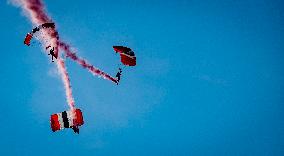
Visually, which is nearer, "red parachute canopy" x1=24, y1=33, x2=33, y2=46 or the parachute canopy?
"red parachute canopy" x1=24, y1=33, x2=33, y2=46

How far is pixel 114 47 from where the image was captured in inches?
1567

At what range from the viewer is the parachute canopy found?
4122 cm

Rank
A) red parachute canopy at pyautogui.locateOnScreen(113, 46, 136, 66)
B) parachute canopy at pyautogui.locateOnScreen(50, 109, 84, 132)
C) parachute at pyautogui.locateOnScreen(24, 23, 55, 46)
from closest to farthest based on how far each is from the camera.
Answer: parachute at pyautogui.locateOnScreen(24, 23, 55, 46), red parachute canopy at pyautogui.locateOnScreen(113, 46, 136, 66), parachute canopy at pyautogui.locateOnScreen(50, 109, 84, 132)

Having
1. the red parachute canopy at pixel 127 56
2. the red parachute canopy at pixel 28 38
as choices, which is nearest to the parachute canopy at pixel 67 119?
the red parachute canopy at pixel 127 56

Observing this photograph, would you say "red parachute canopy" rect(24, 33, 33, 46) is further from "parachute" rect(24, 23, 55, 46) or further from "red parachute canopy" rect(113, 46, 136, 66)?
"red parachute canopy" rect(113, 46, 136, 66)

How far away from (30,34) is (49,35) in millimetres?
2808

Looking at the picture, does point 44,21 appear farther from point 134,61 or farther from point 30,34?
point 134,61

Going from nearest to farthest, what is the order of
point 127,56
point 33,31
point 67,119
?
point 33,31, point 127,56, point 67,119

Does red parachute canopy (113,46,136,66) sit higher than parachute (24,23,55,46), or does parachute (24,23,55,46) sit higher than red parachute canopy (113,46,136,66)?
red parachute canopy (113,46,136,66)

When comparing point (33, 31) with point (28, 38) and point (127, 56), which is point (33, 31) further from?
point (127, 56)

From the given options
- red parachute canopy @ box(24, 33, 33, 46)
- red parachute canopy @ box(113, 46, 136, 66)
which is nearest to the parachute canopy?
red parachute canopy @ box(113, 46, 136, 66)

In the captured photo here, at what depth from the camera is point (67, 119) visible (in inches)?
1639

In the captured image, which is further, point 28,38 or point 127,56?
point 127,56

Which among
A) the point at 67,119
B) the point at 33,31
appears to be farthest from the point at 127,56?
the point at 33,31
